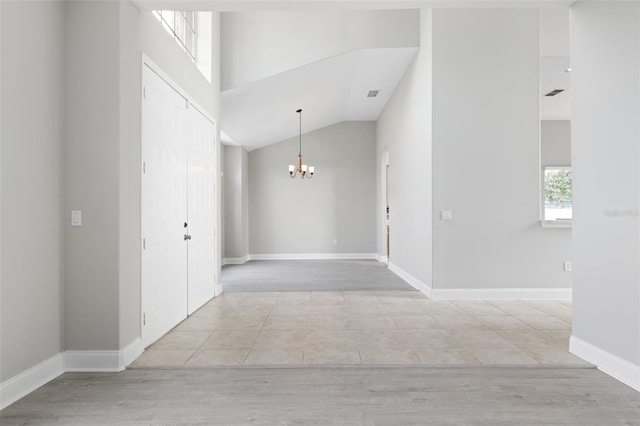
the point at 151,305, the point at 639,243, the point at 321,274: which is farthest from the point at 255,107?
the point at 639,243

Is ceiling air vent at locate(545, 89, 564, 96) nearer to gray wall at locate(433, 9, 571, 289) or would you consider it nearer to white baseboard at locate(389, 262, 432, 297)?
gray wall at locate(433, 9, 571, 289)

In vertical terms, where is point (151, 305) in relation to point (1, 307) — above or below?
below

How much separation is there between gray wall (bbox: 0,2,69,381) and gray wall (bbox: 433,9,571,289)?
13.3 ft

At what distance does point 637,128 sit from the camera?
2539 millimetres

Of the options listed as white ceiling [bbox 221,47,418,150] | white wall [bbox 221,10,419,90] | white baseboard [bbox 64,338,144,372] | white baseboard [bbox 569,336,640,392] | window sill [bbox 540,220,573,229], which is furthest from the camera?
white ceiling [bbox 221,47,418,150]

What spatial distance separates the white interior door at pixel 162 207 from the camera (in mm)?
3277

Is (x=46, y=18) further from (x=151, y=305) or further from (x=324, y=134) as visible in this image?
(x=324, y=134)

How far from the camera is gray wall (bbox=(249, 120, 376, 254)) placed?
10305 mm

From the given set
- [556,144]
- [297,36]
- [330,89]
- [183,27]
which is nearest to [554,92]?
[556,144]

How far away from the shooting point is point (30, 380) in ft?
8.04

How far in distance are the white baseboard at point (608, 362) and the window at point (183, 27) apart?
442cm

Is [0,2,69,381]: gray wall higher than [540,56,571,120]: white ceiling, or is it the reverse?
[540,56,571,120]: white ceiling

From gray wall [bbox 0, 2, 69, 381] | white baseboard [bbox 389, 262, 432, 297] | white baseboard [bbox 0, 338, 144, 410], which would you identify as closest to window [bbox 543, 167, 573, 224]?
white baseboard [bbox 389, 262, 432, 297]

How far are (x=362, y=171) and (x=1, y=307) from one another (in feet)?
28.7
